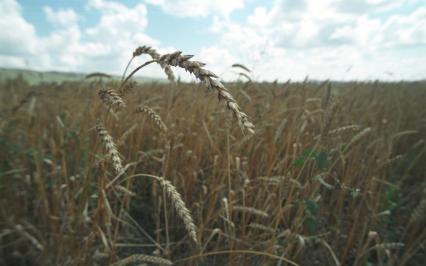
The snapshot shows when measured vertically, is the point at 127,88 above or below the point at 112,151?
above

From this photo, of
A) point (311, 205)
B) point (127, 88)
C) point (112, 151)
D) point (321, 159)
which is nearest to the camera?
point (112, 151)

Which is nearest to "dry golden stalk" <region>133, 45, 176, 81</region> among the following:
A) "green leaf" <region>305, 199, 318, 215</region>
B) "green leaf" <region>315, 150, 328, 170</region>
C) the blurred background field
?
the blurred background field

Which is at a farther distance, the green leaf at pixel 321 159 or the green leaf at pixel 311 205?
the green leaf at pixel 311 205

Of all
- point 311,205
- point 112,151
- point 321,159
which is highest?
point 112,151

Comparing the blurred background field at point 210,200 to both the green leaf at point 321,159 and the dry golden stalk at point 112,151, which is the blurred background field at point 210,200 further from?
the dry golden stalk at point 112,151

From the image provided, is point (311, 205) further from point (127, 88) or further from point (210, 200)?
point (127, 88)

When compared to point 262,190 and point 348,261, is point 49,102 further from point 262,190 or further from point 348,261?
point 348,261

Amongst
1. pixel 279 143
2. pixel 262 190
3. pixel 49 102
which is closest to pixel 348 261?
pixel 262 190

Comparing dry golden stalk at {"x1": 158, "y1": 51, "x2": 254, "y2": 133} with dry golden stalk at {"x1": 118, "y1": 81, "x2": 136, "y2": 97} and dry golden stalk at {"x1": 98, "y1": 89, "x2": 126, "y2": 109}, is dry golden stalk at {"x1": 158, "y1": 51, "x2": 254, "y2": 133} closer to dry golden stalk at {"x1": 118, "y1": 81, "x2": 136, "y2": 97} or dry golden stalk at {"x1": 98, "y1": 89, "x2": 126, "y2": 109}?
dry golden stalk at {"x1": 98, "y1": 89, "x2": 126, "y2": 109}

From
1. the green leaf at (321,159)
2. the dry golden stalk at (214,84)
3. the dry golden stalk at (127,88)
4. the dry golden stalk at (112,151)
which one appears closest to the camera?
the dry golden stalk at (214,84)

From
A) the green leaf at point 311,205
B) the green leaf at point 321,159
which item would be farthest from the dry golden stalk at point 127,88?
the green leaf at point 311,205

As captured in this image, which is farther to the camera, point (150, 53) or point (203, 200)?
point (203, 200)

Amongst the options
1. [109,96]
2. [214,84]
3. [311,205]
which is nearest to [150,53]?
[109,96]

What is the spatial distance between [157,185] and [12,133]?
3.16 feet
